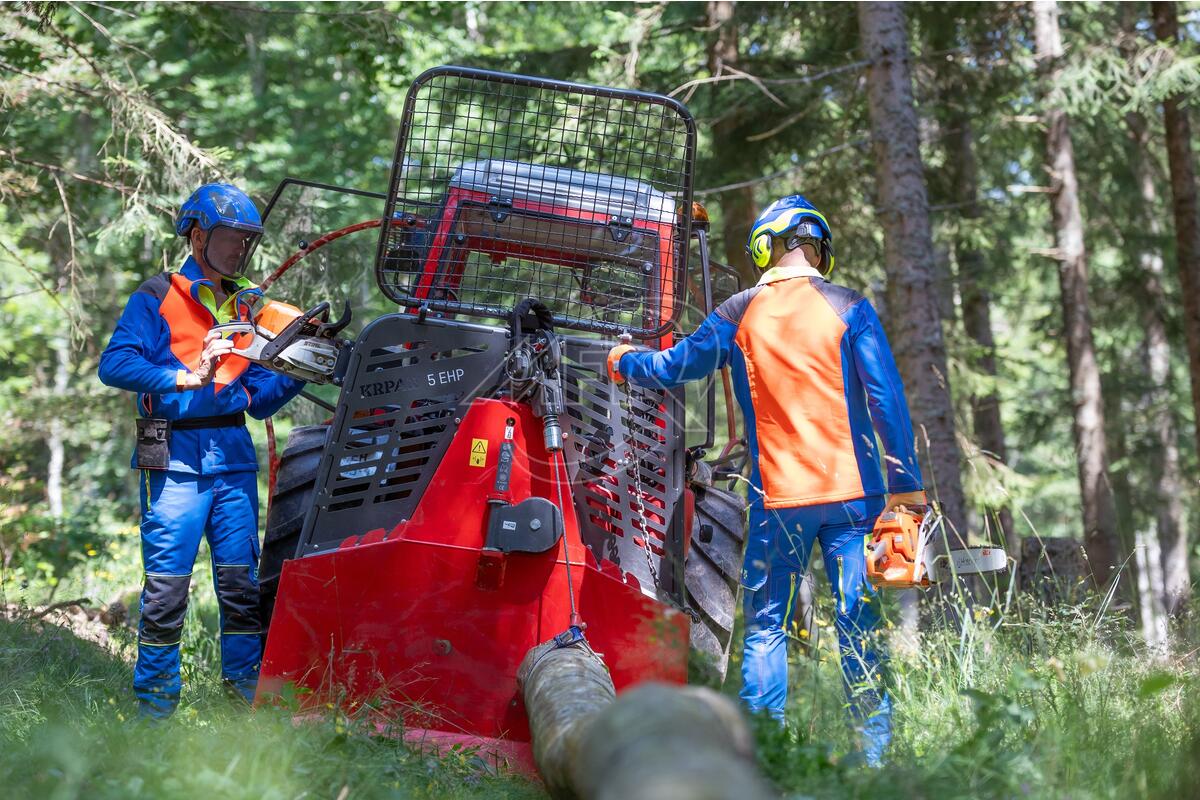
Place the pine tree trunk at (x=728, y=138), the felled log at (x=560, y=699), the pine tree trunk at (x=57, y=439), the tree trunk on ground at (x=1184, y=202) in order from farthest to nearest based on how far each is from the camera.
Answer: the pine tree trunk at (x=57, y=439) → the tree trunk on ground at (x=1184, y=202) → the pine tree trunk at (x=728, y=138) → the felled log at (x=560, y=699)

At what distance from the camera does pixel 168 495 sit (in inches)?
201

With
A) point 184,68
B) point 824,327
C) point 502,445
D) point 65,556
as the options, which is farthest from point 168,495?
point 184,68

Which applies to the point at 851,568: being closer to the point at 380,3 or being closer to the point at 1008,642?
the point at 1008,642

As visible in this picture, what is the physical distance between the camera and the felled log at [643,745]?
2.21m

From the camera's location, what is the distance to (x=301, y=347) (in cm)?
491

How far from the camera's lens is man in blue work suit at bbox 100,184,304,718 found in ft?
16.4

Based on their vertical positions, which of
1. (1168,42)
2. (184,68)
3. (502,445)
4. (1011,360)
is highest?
(184,68)

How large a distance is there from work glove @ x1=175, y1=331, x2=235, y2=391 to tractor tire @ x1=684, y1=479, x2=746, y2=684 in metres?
2.18

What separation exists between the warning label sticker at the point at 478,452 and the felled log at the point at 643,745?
979 mm

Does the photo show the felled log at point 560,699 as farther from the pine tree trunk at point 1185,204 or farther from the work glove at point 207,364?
the pine tree trunk at point 1185,204

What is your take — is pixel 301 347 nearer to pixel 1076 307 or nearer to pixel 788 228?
pixel 788 228

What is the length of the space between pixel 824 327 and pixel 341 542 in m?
2.05

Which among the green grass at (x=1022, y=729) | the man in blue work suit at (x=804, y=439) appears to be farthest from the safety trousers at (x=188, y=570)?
the green grass at (x=1022, y=729)

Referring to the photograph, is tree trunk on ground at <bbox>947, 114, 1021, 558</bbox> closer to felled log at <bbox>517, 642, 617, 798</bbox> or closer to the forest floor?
the forest floor
